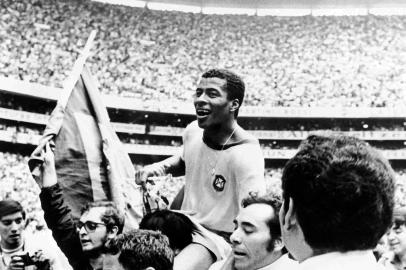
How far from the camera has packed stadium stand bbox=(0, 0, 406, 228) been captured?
78.6 feet

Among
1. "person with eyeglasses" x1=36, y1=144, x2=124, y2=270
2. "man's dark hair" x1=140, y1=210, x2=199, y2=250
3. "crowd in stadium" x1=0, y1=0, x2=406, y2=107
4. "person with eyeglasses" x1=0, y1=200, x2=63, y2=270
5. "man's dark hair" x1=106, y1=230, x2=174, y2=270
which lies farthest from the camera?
"crowd in stadium" x1=0, y1=0, x2=406, y2=107

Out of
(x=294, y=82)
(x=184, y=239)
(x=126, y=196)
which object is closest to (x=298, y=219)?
(x=184, y=239)

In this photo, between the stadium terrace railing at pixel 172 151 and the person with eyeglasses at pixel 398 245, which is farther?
the stadium terrace railing at pixel 172 151

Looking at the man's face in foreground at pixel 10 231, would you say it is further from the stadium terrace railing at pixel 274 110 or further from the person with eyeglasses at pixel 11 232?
the stadium terrace railing at pixel 274 110

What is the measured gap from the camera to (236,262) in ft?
7.84

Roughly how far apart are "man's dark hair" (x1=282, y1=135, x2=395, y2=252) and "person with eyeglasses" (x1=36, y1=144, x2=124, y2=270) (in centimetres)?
217

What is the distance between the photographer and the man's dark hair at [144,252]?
7.41 feet

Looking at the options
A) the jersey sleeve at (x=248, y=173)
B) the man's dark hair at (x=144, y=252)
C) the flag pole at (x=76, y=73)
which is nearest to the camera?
the man's dark hair at (x=144, y=252)

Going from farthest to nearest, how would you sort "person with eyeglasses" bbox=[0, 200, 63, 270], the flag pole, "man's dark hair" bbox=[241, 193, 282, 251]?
the flag pole < "person with eyeglasses" bbox=[0, 200, 63, 270] < "man's dark hair" bbox=[241, 193, 282, 251]

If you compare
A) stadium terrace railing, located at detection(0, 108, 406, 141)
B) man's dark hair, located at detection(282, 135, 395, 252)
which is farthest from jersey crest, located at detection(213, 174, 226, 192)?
stadium terrace railing, located at detection(0, 108, 406, 141)

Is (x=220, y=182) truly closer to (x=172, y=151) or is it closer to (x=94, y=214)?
(x=94, y=214)

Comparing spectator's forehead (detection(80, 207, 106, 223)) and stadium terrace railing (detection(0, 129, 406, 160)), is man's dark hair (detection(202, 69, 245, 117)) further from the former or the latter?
stadium terrace railing (detection(0, 129, 406, 160))

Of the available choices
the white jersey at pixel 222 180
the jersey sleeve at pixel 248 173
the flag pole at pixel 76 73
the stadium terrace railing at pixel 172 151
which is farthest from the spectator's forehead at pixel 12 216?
the stadium terrace railing at pixel 172 151

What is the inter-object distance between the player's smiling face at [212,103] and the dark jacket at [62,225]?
892 millimetres
